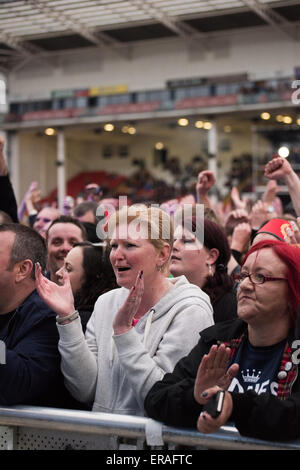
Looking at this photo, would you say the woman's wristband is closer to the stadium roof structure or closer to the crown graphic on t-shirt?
the crown graphic on t-shirt

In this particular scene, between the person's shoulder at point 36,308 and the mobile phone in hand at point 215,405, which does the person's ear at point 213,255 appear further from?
the mobile phone in hand at point 215,405

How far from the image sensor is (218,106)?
29.1 m

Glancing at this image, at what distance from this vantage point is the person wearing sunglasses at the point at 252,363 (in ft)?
6.68

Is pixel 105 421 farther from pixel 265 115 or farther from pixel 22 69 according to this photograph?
pixel 22 69

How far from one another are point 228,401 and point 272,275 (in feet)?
1.60

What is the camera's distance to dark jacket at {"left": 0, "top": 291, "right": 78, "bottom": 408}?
2.49 m

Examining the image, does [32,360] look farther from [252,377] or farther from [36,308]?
[252,377]

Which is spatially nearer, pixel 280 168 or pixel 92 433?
pixel 92 433

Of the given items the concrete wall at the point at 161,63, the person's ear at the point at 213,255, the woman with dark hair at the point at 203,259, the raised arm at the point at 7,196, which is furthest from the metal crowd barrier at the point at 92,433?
the concrete wall at the point at 161,63

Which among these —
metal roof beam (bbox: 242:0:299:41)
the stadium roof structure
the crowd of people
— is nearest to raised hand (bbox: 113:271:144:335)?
the crowd of people

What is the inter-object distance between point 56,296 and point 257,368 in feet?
2.66

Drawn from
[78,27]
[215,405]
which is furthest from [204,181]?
[78,27]

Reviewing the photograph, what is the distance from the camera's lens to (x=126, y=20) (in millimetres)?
29281

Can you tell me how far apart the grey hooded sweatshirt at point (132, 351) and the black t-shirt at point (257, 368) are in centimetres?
32
